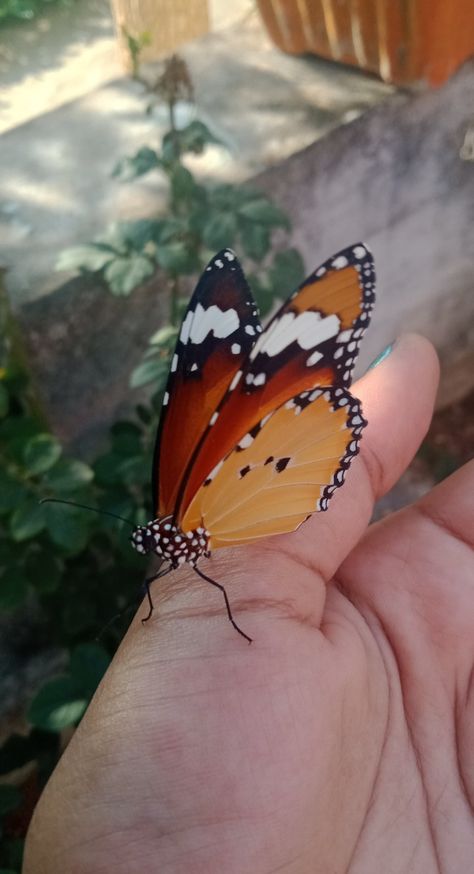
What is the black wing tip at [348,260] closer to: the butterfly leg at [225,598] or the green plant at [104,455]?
the butterfly leg at [225,598]

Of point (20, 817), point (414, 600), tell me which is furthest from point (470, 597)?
point (20, 817)

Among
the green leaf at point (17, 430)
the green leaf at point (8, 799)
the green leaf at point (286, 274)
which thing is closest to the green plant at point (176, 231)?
the green leaf at point (286, 274)

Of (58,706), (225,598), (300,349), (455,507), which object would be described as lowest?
(58,706)

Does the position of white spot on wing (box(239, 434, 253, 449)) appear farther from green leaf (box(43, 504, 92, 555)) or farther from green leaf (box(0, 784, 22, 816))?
green leaf (box(0, 784, 22, 816))

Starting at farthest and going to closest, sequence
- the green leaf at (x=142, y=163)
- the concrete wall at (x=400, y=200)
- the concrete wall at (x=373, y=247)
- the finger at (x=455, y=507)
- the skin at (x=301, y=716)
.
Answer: the concrete wall at (x=400, y=200), the concrete wall at (x=373, y=247), the green leaf at (x=142, y=163), the finger at (x=455, y=507), the skin at (x=301, y=716)

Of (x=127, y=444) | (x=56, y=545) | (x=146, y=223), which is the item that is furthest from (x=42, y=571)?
(x=146, y=223)

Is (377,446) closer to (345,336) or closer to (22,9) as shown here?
(345,336)

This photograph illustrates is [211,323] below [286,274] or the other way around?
the other way around
